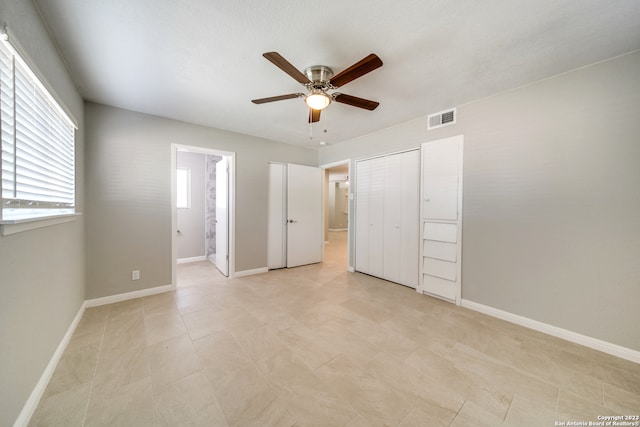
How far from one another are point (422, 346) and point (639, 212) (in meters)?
2.06

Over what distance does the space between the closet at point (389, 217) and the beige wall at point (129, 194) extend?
264 cm

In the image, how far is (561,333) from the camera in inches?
83.4

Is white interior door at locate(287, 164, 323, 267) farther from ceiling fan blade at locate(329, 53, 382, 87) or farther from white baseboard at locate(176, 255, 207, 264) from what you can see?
ceiling fan blade at locate(329, 53, 382, 87)

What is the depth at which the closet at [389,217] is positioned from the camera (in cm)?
332

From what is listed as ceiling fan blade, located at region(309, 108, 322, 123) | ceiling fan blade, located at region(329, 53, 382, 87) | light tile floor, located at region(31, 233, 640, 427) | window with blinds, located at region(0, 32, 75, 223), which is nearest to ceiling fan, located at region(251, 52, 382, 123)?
ceiling fan blade, located at region(329, 53, 382, 87)

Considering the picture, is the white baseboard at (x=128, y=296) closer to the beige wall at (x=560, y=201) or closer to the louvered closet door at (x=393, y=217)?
the louvered closet door at (x=393, y=217)

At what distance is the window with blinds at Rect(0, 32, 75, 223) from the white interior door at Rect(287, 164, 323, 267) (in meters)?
3.00

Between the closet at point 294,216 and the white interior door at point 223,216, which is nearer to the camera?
the white interior door at point 223,216

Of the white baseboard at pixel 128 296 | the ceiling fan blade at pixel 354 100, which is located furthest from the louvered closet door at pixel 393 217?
the white baseboard at pixel 128 296

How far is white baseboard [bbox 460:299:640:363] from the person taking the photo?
72.4 inches

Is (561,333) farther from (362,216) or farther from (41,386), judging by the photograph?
(41,386)

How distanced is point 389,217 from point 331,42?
2.58 m

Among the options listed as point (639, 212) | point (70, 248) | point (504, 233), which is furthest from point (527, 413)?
point (70, 248)

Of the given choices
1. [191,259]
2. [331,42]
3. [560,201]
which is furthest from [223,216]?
[560,201]
